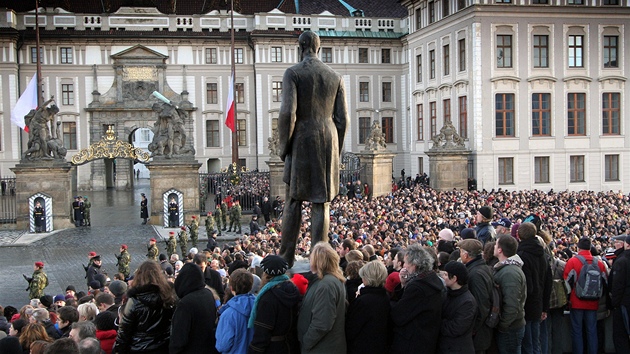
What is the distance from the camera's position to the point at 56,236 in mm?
27719

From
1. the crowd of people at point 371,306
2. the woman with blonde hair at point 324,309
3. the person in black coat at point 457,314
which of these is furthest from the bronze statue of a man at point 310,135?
the person in black coat at point 457,314

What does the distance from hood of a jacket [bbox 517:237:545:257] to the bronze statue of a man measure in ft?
7.14

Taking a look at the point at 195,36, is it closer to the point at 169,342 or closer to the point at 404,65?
the point at 404,65

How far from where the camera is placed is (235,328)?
227 inches

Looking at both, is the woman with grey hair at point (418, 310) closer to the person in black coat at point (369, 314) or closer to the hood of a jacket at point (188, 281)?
the person in black coat at point (369, 314)

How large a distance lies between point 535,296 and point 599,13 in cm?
3429

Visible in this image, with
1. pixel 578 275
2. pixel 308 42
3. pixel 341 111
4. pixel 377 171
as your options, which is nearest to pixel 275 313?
pixel 341 111

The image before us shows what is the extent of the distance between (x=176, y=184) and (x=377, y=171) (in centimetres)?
921

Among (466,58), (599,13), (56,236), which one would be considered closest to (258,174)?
(56,236)

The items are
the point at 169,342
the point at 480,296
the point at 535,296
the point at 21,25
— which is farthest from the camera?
the point at 21,25

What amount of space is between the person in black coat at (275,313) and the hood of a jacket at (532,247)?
9.75ft

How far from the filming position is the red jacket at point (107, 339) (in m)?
6.38

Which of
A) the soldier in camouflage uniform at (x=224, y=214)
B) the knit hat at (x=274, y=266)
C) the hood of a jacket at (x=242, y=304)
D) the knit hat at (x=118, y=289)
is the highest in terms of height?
the knit hat at (x=274, y=266)

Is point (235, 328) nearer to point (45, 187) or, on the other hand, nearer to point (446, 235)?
point (446, 235)
